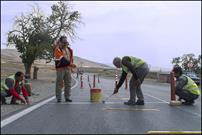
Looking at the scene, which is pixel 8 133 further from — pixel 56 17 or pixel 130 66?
pixel 56 17

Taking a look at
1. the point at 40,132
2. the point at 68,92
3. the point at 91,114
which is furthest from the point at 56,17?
the point at 40,132

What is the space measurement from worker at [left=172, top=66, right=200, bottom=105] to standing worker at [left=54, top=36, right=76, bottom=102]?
136 inches

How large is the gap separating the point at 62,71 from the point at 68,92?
75 centimetres

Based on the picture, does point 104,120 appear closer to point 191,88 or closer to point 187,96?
point 187,96

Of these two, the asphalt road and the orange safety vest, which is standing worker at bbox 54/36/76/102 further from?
the asphalt road

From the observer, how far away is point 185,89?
53.0 feet

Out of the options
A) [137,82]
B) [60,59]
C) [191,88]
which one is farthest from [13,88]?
[191,88]

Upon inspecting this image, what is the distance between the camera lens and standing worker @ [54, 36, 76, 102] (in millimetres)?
16375

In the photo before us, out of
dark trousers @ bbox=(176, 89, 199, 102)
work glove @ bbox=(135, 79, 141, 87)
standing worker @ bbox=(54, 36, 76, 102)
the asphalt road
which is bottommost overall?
the asphalt road

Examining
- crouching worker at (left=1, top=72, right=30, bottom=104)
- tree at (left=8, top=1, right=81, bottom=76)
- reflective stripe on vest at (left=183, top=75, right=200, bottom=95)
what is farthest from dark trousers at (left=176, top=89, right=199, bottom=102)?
tree at (left=8, top=1, right=81, bottom=76)

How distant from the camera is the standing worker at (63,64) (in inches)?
645

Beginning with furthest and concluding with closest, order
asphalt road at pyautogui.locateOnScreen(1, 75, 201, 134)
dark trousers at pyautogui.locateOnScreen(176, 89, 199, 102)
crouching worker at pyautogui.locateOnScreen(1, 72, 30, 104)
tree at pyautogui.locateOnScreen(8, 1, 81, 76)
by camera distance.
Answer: tree at pyautogui.locateOnScreen(8, 1, 81, 76) < dark trousers at pyautogui.locateOnScreen(176, 89, 199, 102) < crouching worker at pyautogui.locateOnScreen(1, 72, 30, 104) < asphalt road at pyautogui.locateOnScreen(1, 75, 201, 134)

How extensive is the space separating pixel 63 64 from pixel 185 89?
3997 mm

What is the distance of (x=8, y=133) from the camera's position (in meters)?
9.48
